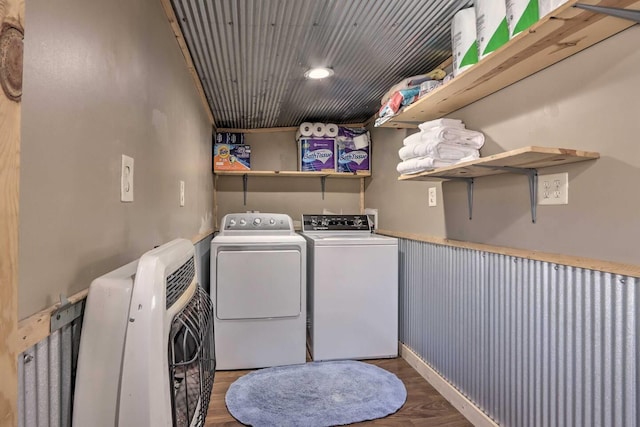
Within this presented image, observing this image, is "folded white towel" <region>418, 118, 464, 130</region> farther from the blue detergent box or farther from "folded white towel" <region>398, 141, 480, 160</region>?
the blue detergent box

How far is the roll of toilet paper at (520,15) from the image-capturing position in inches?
47.6

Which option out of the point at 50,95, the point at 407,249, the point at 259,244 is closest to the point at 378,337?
the point at 407,249

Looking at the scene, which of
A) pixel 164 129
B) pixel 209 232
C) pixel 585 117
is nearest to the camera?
pixel 585 117

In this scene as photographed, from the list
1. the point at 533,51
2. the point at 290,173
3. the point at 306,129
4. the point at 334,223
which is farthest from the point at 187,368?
the point at 306,129

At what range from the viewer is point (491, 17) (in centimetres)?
142

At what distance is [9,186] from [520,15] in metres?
1.53

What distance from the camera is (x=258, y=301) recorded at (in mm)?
2457

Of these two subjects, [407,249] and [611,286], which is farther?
[407,249]

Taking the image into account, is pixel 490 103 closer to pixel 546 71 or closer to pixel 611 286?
pixel 546 71

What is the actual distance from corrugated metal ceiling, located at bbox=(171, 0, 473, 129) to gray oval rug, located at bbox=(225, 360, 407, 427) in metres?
2.01

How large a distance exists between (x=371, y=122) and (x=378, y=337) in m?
2.03

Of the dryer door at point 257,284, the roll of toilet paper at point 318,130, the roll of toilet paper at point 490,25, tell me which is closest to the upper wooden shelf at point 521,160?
the roll of toilet paper at point 490,25

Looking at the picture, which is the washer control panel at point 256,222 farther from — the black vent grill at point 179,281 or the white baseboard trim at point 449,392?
the black vent grill at point 179,281

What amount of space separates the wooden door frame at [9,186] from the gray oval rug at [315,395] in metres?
1.59
